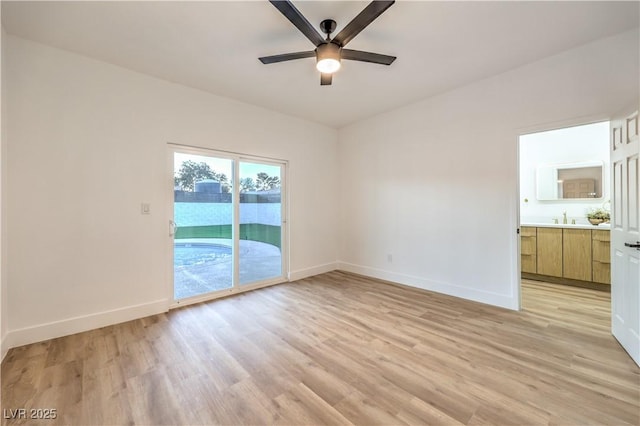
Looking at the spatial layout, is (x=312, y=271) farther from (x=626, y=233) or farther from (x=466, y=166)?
(x=626, y=233)

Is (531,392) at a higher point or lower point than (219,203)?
lower

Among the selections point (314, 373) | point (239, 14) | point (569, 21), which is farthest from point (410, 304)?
point (239, 14)

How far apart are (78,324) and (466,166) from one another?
4907mm

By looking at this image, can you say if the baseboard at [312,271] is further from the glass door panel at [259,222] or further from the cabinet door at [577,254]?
the cabinet door at [577,254]

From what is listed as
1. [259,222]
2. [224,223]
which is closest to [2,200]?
[224,223]

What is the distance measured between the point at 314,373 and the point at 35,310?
274cm

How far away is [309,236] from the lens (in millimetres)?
4770

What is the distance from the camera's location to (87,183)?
269 cm

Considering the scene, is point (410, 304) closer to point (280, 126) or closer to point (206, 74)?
point (280, 126)

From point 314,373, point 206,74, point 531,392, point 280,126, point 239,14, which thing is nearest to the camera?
point 531,392

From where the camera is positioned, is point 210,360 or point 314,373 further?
point 210,360

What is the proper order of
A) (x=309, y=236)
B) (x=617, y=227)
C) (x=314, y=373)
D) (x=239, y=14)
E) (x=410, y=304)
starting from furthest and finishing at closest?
(x=309, y=236) < (x=410, y=304) < (x=617, y=227) < (x=239, y=14) < (x=314, y=373)

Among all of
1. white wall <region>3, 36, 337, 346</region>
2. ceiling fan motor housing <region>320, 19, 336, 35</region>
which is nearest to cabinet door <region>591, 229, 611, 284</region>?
ceiling fan motor housing <region>320, 19, 336, 35</region>

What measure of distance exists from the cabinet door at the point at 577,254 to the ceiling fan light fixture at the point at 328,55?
4.36m
